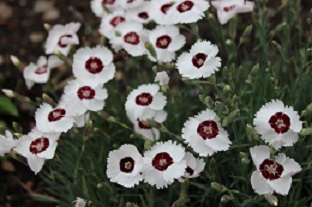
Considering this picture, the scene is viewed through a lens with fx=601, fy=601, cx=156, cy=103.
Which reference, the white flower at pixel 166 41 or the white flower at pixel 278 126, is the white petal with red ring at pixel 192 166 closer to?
the white flower at pixel 278 126

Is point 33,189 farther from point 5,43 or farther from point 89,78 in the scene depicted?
point 5,43

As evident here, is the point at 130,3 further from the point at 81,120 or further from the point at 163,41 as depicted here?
the point at 81,120

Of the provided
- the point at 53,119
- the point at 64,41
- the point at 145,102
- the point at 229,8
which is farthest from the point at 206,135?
the point at 64,41

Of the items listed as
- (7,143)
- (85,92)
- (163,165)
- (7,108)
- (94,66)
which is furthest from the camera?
(7,108)

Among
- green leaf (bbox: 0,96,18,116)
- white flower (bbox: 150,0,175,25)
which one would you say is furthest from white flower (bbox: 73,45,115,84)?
green leaf (bbox: 0,96,18,116)

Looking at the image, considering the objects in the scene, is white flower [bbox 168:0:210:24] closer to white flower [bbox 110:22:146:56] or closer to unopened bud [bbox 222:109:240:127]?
white flower [bbox 110:22:146:56]
